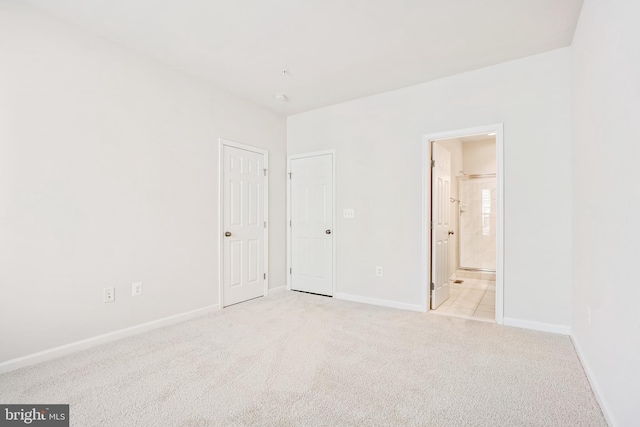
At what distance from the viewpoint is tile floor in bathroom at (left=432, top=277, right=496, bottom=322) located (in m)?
→ 3.62

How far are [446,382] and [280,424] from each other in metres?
1.14

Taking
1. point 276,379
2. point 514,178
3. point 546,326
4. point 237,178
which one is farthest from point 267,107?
point 546,326

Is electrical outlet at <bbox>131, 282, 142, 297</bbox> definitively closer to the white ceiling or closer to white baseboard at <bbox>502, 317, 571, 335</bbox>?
the white ceiling

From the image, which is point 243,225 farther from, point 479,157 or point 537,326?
point 479,157

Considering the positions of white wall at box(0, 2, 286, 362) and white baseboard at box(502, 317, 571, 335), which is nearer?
white wall at box(0, 2, 286, 362)

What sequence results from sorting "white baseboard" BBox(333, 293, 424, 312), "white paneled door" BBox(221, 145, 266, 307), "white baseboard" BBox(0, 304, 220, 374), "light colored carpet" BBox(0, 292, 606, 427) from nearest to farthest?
"light colored carpet" BBox(0, 292, 606, 427) → "white baseboard" BBox(0, 304, 220, 374) → "white baseboard" BBox(333, 293, 424, 312) → "white paneled door" BBox(221, 145, 266, 307)

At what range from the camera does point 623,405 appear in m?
1.48

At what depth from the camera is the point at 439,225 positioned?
13.0ft

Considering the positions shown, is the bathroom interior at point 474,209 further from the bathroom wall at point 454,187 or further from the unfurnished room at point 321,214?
the unfurnished room at point 321,214

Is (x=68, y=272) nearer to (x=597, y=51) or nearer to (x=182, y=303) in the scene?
(x=182, y=303)

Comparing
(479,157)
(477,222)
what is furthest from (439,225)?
Answer: (479,157)

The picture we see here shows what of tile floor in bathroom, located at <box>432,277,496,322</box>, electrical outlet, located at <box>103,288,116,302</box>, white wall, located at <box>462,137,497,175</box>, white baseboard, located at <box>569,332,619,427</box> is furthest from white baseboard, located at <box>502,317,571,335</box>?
electrical outlet, located at <box>103,288,116,302</box>
